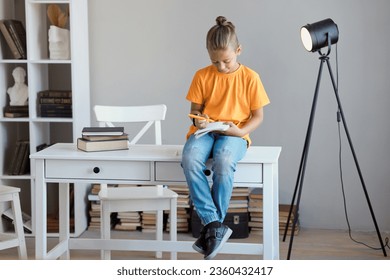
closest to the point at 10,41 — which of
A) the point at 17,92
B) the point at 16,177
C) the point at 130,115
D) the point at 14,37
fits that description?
the point at 14,37

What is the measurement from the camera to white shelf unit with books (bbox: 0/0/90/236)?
468cm

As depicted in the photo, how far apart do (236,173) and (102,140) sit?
0.68 metres

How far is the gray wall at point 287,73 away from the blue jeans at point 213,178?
1524 millimetres

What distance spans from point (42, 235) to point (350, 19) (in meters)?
2.31

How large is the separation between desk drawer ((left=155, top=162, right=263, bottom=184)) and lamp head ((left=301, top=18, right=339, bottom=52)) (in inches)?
35.9

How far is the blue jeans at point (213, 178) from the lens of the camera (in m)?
3.37

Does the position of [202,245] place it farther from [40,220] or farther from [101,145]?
[40,220]

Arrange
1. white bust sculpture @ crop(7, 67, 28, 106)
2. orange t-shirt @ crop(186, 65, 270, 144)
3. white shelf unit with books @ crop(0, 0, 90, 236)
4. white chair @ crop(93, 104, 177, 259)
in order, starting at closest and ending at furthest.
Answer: orange t-shirt @ crop(186, 65, 270, 144) < white chair @ crop(93, 104, 177, 259) < white shelf unit with books @ crop(0, 0, 90, 236) < white bust sculpture @ crop(7, 67, 28, 106)

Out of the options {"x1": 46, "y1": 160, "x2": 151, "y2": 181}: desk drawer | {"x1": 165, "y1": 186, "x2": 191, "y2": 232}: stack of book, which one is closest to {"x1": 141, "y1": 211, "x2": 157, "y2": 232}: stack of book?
{"x1": 165, "y1": 186, "x2": 191, "y2": 232}: stack of book

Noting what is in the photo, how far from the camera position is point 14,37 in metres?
4.71

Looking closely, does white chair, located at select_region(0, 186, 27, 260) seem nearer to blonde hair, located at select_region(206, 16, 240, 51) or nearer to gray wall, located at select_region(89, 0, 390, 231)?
gray wall, located at select_region(89, 0, 390, 231)

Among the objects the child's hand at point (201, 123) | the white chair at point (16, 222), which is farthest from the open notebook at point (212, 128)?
the white chair at point (16, 222)

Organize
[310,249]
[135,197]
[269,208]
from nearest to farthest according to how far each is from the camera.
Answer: [269,208], [135,197], [310,249]

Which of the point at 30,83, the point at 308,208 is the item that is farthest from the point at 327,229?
the point at 30,83
